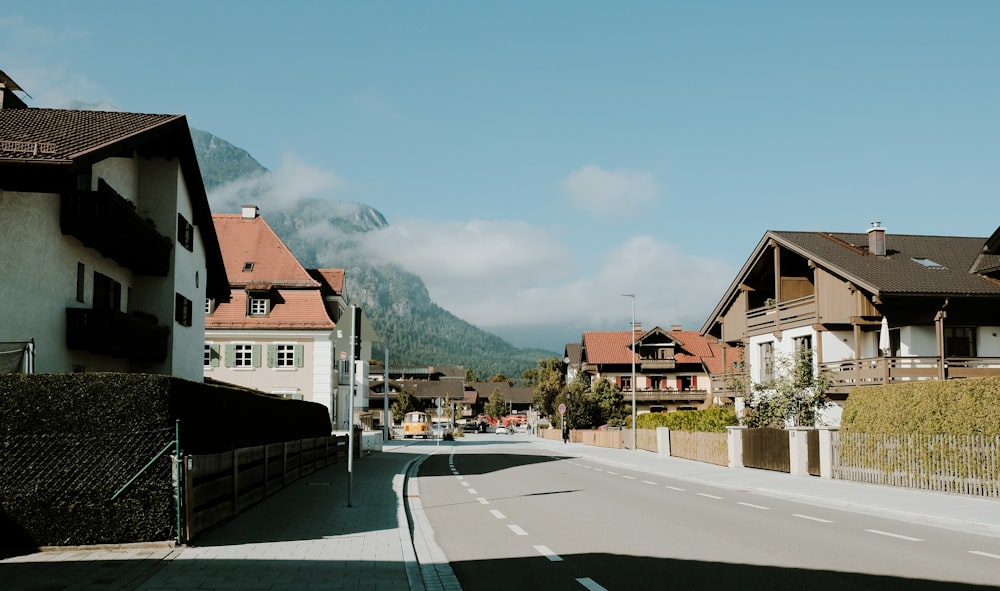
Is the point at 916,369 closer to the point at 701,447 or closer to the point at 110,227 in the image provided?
the point at 701,447

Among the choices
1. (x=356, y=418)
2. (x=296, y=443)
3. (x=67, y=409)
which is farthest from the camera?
(x=356, y=418)

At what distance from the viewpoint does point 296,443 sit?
24031 mm

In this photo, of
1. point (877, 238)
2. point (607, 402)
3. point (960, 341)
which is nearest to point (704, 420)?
point (877, 238)

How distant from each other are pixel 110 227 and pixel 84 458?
39.0 feet

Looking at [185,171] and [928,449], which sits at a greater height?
[185,171]

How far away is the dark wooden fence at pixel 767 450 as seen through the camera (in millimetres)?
26641

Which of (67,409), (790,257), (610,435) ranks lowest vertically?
(610,435)

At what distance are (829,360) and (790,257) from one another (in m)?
6.47

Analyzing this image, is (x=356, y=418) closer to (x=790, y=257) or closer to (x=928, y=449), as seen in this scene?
(x=790, y=257)

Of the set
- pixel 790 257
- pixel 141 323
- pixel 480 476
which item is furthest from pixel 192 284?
pixel 790 257

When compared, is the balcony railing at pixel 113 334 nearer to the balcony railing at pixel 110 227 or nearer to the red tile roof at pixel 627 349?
the balcony railing at pixel 110 227

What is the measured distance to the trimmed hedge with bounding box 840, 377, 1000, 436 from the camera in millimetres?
18969

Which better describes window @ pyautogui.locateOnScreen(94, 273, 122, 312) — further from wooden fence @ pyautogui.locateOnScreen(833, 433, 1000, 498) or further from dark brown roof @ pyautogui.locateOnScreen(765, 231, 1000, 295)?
dark brown roof @ pyautogui.locateOnScreen(765, 231, 1000, 295)

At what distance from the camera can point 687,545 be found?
38.7 ft
